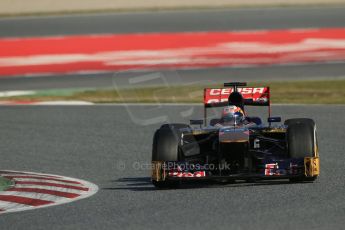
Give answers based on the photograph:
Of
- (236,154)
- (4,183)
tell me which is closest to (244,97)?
(236,154)

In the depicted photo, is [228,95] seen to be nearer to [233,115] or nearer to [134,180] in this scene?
[233,115]

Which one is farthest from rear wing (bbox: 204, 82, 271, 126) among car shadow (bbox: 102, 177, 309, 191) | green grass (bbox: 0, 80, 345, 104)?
green grass (bbox: 0, 80, 345, 104)

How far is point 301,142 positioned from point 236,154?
771 mm

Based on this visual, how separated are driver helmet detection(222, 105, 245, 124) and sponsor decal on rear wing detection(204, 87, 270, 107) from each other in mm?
463

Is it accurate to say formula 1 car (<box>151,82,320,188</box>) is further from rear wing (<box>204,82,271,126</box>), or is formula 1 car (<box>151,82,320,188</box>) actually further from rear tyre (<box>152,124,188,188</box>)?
rear wing (<box>204,82,271,126</box>)

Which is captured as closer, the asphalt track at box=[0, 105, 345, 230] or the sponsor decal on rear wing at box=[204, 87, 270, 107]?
the asphalt track at box=[0, 105, 345, 230]

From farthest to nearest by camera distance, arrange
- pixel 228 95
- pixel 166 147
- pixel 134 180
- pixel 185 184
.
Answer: pixel 228 95
pixel 134 180
pixel 185 184
pixel 166 147

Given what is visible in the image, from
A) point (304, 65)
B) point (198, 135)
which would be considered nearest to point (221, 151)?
point (198, 135)

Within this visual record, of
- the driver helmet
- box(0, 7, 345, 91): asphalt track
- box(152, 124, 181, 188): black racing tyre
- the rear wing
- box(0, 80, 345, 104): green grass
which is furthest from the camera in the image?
box(0, 7, 345, 91): asphalt track

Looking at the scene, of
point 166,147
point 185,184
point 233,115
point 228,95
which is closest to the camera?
point 166,147

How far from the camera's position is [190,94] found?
78.9 feet

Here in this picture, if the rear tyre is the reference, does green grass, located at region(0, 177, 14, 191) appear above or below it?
below

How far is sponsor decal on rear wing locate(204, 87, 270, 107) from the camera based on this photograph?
13.1 m

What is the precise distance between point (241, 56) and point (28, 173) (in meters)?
14.8
